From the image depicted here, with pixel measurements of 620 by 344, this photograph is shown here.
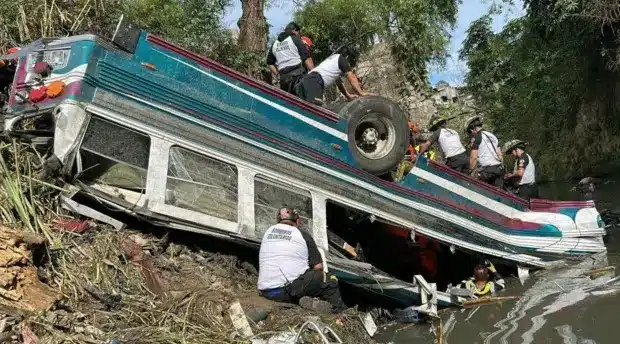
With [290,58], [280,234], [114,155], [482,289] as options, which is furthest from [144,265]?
[482,289]

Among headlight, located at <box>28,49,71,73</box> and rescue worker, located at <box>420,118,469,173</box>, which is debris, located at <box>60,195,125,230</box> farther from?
rescue worker, located at <box>420,118,469,173</box>

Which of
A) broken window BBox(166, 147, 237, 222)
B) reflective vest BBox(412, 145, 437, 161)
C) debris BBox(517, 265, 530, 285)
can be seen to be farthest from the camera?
debris BBox(517, 265, 530, 285)

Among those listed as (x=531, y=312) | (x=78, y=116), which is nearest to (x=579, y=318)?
(x=531, y=312)

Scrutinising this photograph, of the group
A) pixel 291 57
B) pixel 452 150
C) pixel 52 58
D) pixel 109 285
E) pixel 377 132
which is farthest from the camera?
pixel 452 150

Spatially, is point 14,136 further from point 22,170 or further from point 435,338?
point 435,338

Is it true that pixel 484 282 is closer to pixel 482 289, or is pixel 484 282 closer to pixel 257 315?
pixel 482 289

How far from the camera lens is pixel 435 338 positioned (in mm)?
5488

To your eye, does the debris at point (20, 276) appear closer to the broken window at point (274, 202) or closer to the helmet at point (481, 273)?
the broken window at point (274, 202)

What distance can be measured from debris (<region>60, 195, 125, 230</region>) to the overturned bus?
0.46 feet

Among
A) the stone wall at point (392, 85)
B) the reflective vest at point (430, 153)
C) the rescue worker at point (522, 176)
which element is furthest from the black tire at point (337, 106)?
the stone wall at point (392, 85)

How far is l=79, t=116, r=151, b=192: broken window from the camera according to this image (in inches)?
205

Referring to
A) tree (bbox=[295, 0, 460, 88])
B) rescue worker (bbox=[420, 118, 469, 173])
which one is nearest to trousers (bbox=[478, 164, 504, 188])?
rescue worker (bbox=[420, 118, 469, 173])

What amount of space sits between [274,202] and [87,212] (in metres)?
1.53

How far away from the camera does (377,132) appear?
6.57 meters
